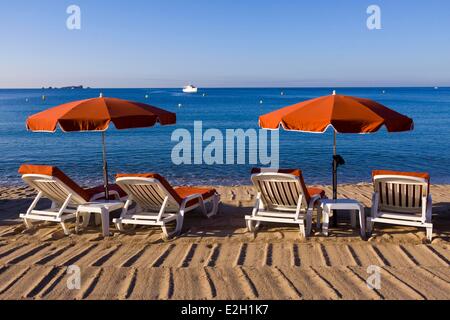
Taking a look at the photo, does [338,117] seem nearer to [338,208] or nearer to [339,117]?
[339,117]

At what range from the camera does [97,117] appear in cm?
641

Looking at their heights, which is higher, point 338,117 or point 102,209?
point 338,117

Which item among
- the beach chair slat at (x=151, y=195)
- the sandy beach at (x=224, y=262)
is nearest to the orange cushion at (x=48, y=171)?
the sandy beach at (x=224, y=262)

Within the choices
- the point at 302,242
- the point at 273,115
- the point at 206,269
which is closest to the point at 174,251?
the point at 206,269

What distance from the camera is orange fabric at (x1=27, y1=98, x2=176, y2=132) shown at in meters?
6.36

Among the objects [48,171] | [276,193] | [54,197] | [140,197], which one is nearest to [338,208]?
[276,193]

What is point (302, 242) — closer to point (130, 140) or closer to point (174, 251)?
point (174, 251)

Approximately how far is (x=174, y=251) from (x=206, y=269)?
0.91 metres

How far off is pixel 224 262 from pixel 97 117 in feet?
9.02

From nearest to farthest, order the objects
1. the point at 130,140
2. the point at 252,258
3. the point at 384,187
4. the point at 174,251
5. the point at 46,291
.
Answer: the point at 46,291, the point at 252,258, the point at 174,251, the point at 384,187, the point at 130,140

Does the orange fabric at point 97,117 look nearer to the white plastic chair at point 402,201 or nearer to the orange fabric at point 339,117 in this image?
the orange fabric at point 339,117

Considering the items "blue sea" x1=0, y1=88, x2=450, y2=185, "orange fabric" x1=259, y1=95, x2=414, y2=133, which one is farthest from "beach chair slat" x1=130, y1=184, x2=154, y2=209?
"blue sea" x1=0, y1=88, x2=450, y2=185

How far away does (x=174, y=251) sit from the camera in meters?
5.88

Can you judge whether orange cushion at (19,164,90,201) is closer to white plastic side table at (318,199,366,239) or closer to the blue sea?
white plastic side table at (318,199,366,239)
